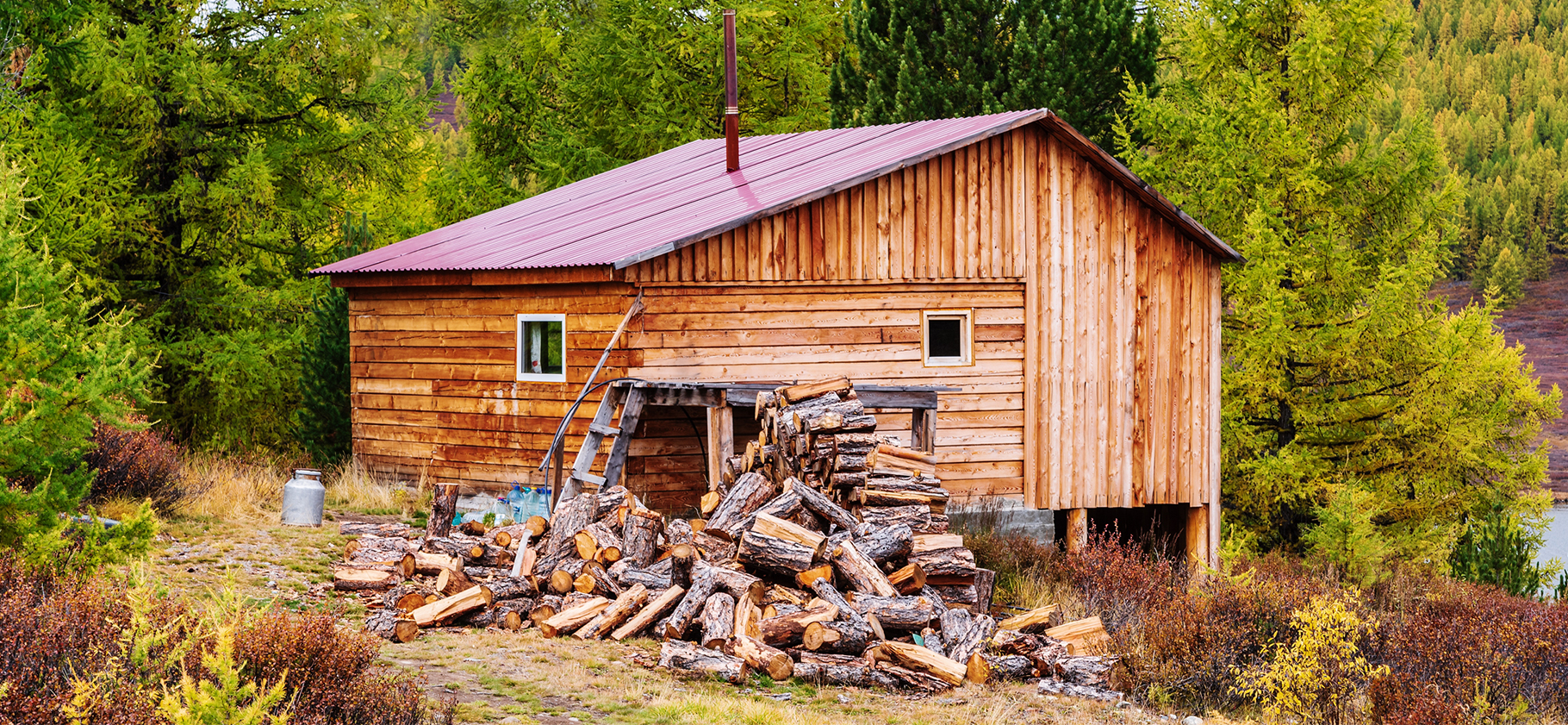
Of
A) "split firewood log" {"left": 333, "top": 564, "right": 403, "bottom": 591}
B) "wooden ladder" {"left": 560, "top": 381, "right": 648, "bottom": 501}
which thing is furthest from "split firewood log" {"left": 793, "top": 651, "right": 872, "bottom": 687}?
"wooden ladder" {"left": 560, "top": 381, "right": 648, "bottom": 501}

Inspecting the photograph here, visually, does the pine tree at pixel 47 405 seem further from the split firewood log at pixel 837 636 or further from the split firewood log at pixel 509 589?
the split firewood log at pixel 837 636

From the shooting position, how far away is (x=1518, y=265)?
76.4 meters

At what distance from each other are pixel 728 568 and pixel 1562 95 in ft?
339

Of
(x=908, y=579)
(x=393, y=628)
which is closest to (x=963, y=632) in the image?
(x=908, y=579)

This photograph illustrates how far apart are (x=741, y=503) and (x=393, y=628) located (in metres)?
2.92

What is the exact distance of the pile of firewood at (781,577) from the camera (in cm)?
1007

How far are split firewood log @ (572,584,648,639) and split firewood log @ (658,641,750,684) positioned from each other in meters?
1.06

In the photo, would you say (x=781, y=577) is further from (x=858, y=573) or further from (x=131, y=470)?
(x=131, y=470)

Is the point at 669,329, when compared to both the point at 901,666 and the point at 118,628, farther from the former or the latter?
the point at 118,628

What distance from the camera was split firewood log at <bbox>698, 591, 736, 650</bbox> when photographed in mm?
10016

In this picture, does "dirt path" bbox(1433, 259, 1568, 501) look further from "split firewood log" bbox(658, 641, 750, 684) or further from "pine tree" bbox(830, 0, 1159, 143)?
"split firewood log" bbox(658, 641, 750, 684)

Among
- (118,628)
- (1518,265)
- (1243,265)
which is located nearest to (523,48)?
(1243,265)

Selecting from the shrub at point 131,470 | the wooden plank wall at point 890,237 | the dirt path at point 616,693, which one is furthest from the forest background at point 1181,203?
the dirt path at point 616,693

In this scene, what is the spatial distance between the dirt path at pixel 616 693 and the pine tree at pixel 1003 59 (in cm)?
1908
